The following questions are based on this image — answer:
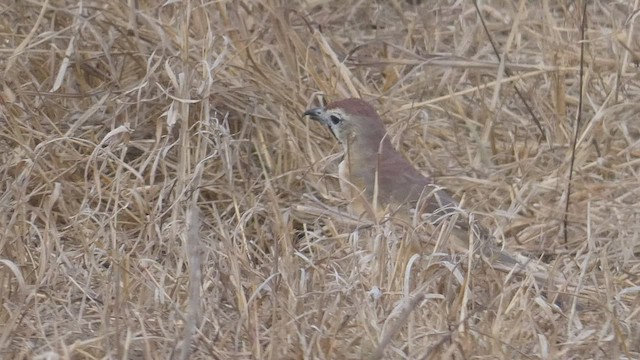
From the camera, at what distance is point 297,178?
5.91 meters

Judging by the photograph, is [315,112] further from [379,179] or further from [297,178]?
[379,179]

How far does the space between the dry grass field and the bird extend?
0.14 meters

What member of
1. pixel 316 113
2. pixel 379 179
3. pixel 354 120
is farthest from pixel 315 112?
pixel 379 179

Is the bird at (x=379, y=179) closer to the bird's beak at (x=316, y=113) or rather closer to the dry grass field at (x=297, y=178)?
the bird's beak at (x=316, y=113)

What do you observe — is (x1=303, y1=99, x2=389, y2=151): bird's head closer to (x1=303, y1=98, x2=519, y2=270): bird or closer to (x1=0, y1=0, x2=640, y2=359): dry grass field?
(x1=303, y1=98, x2=519, y2=270): bird

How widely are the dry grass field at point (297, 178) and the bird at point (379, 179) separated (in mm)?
144

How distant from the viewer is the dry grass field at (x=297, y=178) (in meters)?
4.21

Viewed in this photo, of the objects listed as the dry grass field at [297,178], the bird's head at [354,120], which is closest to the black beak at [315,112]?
the bird's head at [354,120]

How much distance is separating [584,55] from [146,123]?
1.96 m

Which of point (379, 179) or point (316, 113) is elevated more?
point (316, 113)

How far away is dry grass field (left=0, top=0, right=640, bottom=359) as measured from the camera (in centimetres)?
421

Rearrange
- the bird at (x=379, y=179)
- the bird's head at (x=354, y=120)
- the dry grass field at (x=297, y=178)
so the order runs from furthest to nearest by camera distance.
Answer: the bird's head at (x=354, y=120), the bird at (x=379, y=179), the dry grass field at (x=297, y=178)

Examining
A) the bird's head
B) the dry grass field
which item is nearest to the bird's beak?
the bird's head

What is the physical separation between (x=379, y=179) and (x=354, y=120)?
34 centimetres
